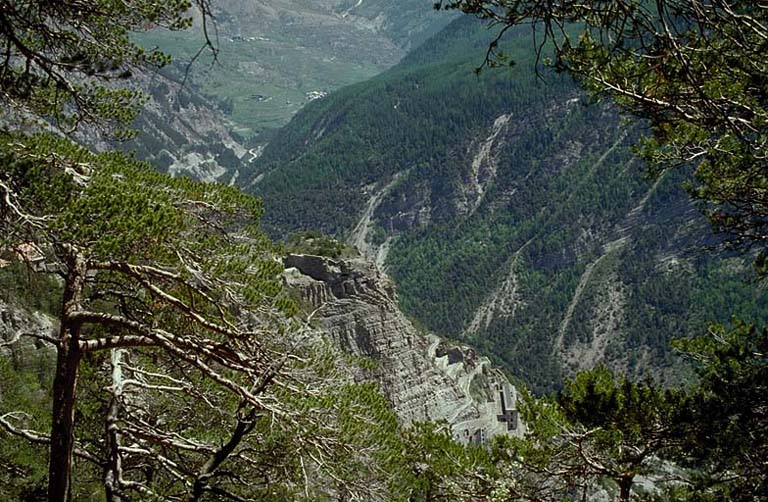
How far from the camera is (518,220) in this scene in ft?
501

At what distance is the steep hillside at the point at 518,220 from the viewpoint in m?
110

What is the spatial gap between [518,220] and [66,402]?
150m

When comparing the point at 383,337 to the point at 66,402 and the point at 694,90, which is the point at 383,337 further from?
the point at 694,90

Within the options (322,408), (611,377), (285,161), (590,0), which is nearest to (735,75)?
(590,0)

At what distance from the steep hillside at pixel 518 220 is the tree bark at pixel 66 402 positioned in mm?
92986

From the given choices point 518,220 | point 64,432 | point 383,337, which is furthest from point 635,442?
point 518,220

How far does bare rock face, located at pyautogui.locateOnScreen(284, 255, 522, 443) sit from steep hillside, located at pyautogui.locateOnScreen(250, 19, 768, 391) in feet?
214

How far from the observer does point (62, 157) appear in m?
6.52

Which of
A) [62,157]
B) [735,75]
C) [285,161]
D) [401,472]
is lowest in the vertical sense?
[401,472]

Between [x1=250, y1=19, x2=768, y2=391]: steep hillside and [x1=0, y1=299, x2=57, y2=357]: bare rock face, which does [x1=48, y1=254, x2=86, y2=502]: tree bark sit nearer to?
[x1=0, y1=299, x2=57, y2=357]: bare rock face

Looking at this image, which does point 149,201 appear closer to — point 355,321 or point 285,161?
point 355,321

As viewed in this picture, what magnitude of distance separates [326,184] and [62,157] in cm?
16221

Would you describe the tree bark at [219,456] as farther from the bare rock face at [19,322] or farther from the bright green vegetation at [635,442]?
the bare rock face at [19,322]

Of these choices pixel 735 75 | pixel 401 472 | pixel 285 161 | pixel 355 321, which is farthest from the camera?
pixel 285 161
